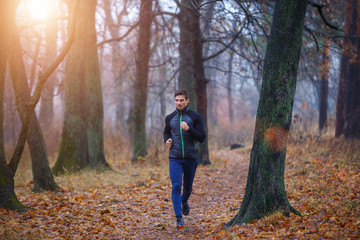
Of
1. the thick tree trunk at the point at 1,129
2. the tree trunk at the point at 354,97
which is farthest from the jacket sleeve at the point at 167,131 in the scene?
A: the tree trunk at the point at 354,97

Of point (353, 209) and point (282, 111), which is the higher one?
point (282, 111)

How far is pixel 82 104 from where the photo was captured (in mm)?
10445

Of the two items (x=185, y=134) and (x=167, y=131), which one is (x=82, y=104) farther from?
(x=185, y=134)

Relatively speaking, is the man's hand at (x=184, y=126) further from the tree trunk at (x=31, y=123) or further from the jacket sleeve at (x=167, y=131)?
the tree trunk at (x=31, y=123)

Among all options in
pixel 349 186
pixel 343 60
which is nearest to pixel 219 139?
pixel 343 60

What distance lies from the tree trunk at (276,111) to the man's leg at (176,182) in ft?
3.45

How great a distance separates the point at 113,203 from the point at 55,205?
1.18 m

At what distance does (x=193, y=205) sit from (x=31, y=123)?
4.03m

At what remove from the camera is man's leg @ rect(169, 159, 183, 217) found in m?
5.34

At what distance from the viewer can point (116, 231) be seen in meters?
5.29

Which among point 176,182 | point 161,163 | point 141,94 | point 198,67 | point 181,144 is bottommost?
point 161,163

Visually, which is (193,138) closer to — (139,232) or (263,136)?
(263,136)

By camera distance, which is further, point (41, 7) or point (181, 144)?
point (41, 7)

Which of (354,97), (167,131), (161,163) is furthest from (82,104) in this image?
(354,97)
